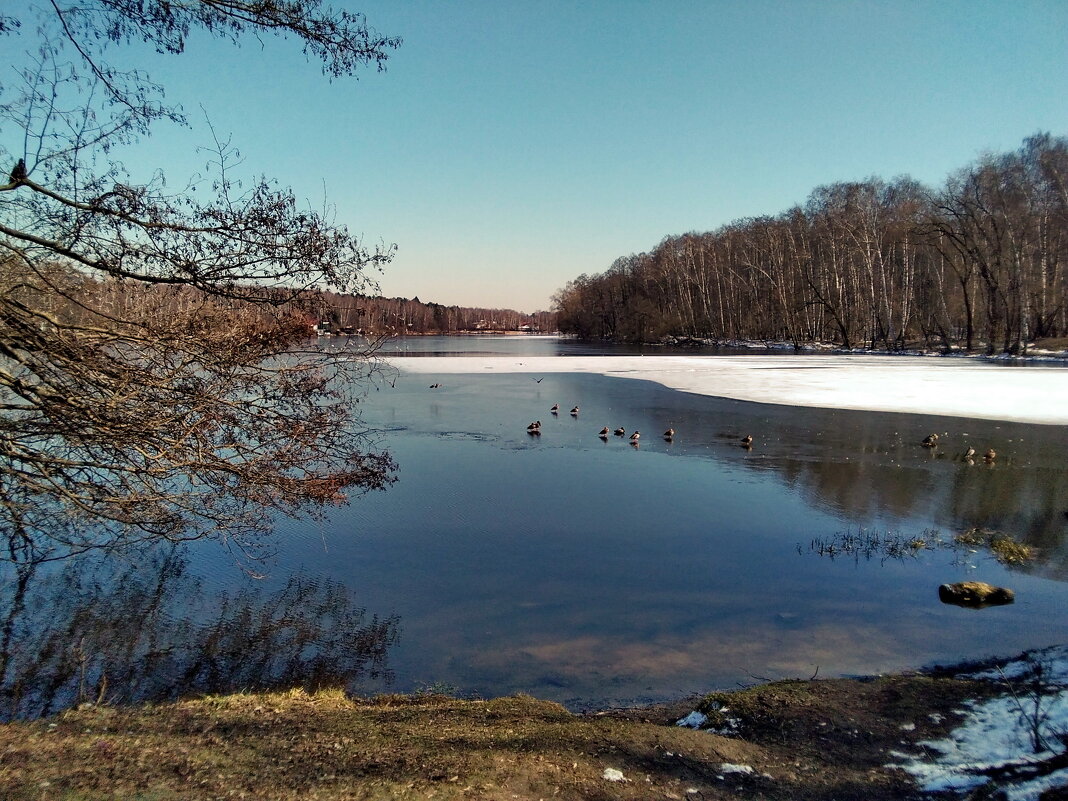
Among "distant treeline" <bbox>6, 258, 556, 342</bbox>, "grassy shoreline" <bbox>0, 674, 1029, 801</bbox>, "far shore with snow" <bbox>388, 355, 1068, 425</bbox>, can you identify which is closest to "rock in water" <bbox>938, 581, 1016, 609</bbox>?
"grassy shoreline" <bbox>0, 674, 1029, 801</bbox>

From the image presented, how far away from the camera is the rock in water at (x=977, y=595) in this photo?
6902 mm

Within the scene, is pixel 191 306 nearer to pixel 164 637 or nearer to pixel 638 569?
pixel 164 637

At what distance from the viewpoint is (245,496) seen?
563 centimetres

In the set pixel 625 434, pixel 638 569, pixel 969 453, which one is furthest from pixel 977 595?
pixel 625 434

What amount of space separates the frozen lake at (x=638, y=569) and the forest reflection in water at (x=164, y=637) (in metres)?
0.04

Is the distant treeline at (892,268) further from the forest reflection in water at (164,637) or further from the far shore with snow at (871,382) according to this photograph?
the forest reflection in water at (164,637)

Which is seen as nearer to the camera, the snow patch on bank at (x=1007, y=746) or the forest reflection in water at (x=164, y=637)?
the snow patch on bank at (x=1007, y=746)

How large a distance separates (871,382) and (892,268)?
90.5 feet

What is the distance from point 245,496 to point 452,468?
768cm

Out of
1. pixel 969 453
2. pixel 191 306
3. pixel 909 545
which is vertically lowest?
pixel 909 545

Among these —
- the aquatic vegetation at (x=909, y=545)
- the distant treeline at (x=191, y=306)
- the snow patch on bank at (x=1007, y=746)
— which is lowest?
the aquatic vegetation at (x=909, y=545)

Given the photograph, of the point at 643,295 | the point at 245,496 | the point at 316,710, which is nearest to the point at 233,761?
the point at 316,710

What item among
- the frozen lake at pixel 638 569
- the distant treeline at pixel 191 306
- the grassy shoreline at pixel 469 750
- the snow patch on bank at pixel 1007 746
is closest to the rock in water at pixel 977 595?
the frozen lake at pixel 638 569

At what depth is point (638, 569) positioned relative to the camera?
7.91 meters
